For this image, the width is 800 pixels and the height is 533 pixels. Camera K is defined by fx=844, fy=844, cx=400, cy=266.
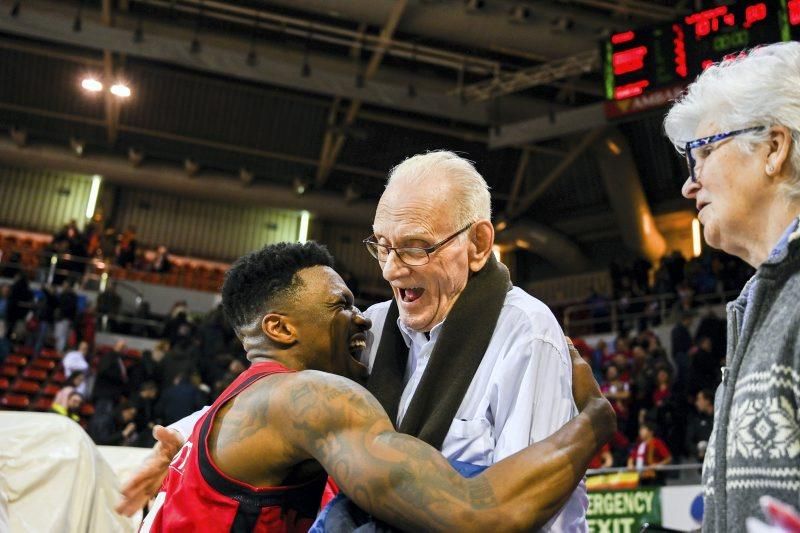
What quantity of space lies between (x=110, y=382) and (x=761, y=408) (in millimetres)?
11063

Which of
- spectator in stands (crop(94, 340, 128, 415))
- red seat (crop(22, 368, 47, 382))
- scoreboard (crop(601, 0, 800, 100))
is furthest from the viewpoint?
red seat (crop(22, 368, 47, 382))

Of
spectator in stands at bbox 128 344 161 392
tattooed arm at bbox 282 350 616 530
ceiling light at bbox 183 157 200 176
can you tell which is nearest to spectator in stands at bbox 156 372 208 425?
spectator in stands at bbox 128 344 161 392

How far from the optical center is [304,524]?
2.26 metres

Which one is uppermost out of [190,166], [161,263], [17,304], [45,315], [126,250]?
[190,166]

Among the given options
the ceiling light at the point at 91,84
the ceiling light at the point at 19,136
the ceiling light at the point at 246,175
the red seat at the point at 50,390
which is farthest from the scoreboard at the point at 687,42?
the ceiling light at the point at 19,136

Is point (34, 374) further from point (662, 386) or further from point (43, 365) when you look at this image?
point (662, 386)

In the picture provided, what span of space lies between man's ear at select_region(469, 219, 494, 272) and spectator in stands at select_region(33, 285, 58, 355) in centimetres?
1318

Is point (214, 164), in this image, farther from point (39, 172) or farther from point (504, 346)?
point (504, 346)

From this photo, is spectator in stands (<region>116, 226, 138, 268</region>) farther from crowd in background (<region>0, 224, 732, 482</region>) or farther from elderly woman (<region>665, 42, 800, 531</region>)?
elderly woman (<region>665, 42, 800, 531</region>)

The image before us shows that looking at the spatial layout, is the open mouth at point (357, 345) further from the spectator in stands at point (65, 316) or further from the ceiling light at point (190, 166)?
the ceiling light at point (190, 166)

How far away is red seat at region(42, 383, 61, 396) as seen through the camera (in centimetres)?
1292

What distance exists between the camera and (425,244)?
7.59ft

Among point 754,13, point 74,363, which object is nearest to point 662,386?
point 754,13

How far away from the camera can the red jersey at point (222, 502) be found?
85.4 inches
